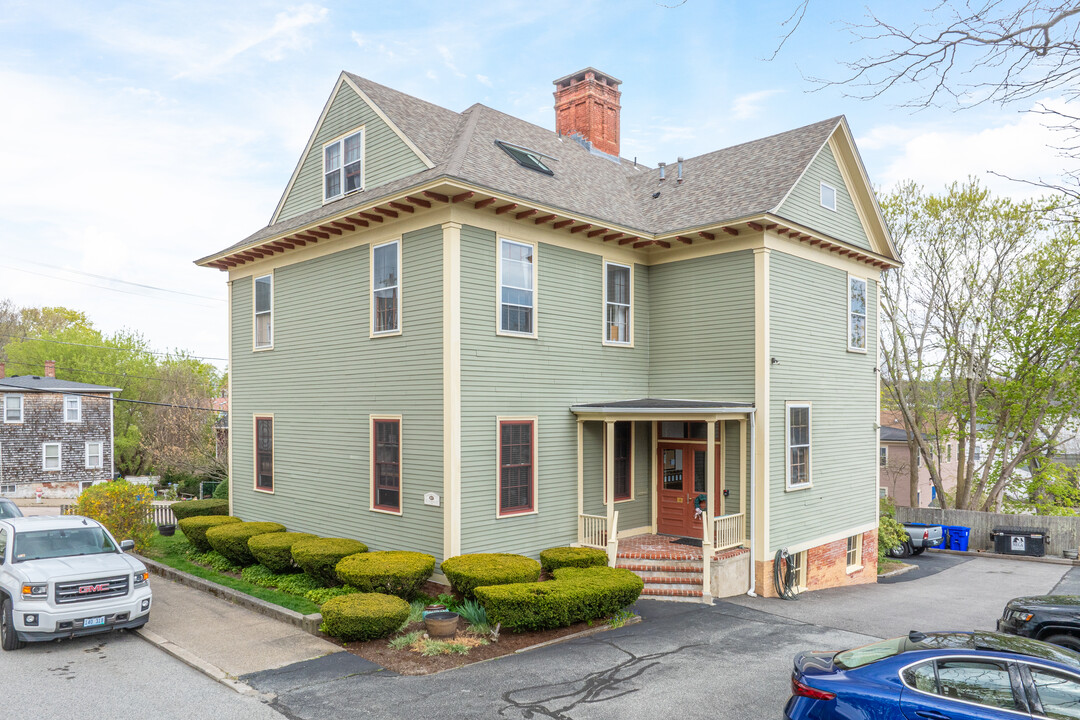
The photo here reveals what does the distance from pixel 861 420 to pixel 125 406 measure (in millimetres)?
47711

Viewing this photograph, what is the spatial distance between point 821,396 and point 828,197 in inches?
203

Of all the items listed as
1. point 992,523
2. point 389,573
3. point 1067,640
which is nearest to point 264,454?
point 389,573

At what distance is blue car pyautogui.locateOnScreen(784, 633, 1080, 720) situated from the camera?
5.62m

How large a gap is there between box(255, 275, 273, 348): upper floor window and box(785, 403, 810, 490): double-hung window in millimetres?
13148

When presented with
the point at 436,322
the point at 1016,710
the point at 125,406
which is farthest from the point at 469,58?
the point at 125,406

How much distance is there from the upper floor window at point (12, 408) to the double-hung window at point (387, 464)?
3266 cm

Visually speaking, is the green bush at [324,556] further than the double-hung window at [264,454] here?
No

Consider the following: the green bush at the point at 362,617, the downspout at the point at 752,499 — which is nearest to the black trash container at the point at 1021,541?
the downspout at the point at 752,499

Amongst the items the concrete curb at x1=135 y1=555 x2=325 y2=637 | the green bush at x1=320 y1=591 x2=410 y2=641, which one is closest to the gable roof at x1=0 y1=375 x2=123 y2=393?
the concrete curb at x1=135 y1=555 x2=325 y2=637

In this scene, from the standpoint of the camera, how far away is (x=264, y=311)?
18.3m

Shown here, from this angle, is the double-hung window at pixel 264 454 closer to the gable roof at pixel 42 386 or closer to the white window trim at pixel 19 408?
the gable roof at pixel 42 386

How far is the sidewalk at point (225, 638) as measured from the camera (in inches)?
387

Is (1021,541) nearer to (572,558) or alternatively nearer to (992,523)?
(992,523)

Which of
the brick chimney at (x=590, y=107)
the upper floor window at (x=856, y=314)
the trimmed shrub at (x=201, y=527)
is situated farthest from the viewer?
the brick chimney at (x=590, y=107)
